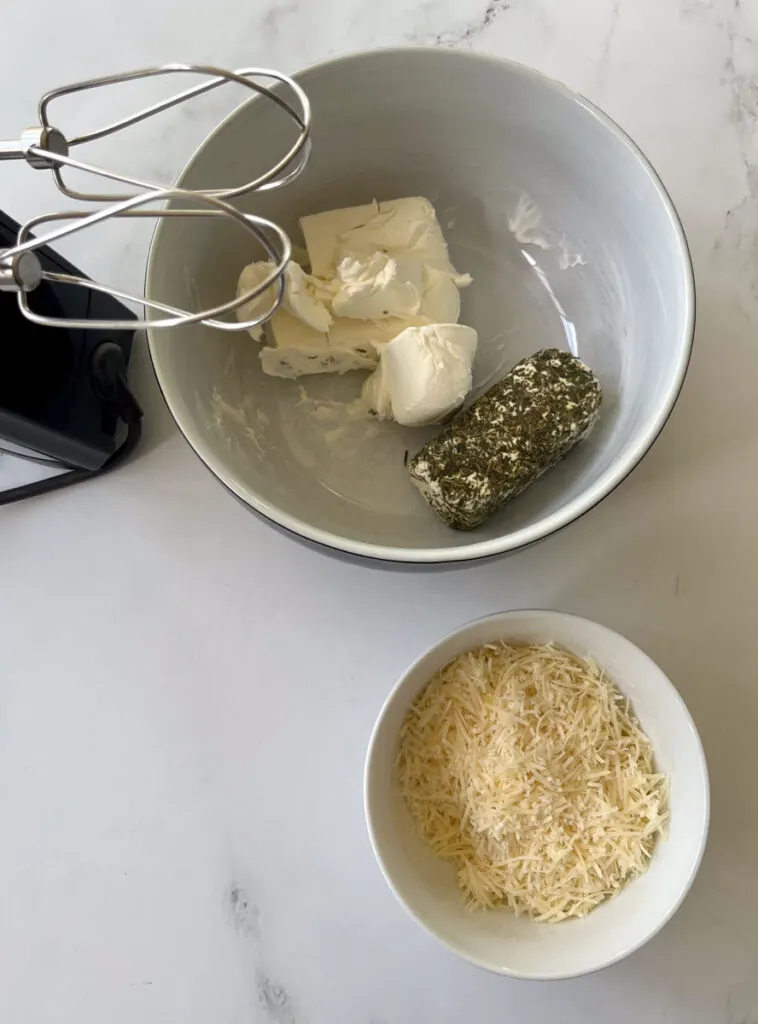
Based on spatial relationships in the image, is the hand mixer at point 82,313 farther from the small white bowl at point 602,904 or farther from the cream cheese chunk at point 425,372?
the small white bowl at point 602,904

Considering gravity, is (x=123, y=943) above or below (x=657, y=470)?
below

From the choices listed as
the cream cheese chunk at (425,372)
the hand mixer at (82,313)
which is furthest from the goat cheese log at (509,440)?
the hand mixer at (82,313)

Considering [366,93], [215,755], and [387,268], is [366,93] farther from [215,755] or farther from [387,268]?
[215,755]

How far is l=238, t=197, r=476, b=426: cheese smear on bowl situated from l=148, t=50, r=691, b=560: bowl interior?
1.3 inches

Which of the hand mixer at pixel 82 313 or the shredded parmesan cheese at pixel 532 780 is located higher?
the hand mixer at pixel 82 313

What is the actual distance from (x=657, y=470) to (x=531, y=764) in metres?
0.27

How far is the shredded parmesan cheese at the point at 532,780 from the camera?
1.99 feet

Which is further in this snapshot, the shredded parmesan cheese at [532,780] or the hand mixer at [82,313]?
the shredded parmesan cheese at [532,780]

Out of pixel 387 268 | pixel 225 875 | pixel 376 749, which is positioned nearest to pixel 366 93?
pixel 387 268

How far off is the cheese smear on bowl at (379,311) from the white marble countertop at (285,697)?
13cm

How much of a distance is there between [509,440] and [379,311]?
0.15m

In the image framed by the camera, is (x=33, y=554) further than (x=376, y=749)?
Yes

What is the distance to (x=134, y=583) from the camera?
2.30 ft

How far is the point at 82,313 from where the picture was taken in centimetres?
64
